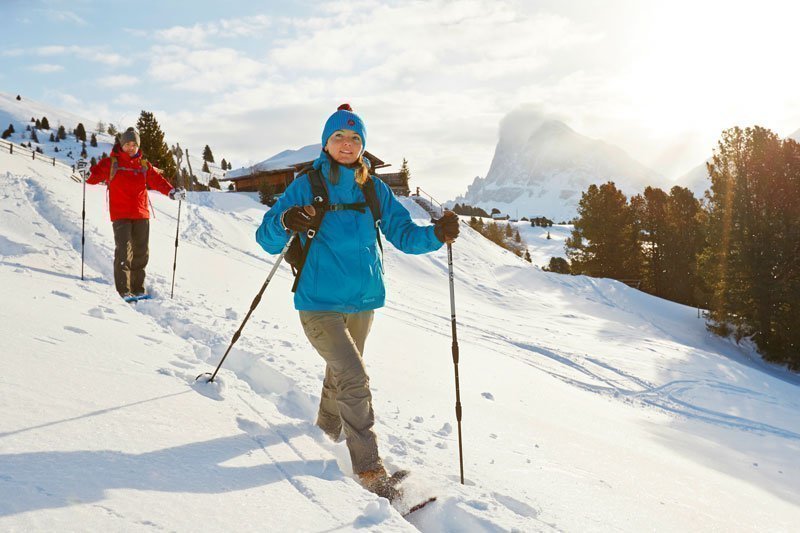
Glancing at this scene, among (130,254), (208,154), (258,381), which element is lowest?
(258,381)

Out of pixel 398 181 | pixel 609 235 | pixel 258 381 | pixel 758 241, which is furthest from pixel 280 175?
pixel 258 381

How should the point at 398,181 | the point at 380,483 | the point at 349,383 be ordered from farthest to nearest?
1. the point at 398,181
2. the point at 349,383
3. the point at 380,483

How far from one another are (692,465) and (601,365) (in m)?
6.50

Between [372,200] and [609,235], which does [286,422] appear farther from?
[609,235]

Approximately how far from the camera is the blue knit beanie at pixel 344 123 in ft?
11.1

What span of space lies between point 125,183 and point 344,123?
5.17 metres

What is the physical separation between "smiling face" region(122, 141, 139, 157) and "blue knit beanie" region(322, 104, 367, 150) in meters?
5.08

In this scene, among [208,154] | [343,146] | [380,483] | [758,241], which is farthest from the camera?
[208,154]

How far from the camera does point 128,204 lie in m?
7.23

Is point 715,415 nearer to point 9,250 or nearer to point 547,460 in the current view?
point 547,460

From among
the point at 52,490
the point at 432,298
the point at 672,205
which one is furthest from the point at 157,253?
the point at 672,205

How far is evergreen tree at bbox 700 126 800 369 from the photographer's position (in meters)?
21.1

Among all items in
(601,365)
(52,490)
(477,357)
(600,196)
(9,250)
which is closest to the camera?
(52,490)

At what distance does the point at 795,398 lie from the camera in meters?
12.5
